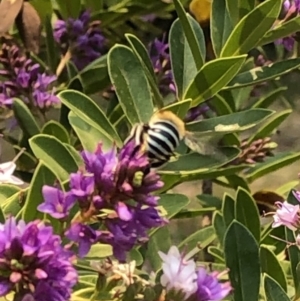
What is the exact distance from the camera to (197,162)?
31.9 inches

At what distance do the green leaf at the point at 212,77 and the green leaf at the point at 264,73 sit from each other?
79 mm

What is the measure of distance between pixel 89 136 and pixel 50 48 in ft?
1.07

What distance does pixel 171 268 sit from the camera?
25.3 inches

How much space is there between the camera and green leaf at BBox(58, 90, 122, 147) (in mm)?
793

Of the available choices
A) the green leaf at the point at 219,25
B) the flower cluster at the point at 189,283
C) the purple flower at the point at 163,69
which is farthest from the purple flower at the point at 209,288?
the purple flower at the point at 163,69

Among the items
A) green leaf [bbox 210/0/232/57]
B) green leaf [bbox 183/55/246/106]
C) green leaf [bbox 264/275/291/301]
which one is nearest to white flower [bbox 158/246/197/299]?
green leaf [bbox 264/275/291/301]

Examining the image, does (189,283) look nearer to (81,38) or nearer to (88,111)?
(88,111)

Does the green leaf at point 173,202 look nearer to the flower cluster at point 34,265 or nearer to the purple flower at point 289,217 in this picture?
the purple flower at point 289,217

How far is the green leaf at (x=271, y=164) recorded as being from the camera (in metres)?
1.10

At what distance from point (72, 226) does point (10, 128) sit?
48 cm

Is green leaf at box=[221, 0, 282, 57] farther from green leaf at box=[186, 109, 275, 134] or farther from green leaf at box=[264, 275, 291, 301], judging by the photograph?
green leaf at box=[264, 275, 291, 301]

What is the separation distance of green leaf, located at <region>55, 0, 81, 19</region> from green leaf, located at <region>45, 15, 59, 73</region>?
0.02 meters

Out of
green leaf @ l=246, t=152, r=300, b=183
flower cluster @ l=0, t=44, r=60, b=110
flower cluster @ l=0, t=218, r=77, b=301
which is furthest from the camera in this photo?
green leaf @ l=246, t=152, r=300, b=183

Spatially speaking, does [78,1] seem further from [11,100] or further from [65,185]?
[65,185]
